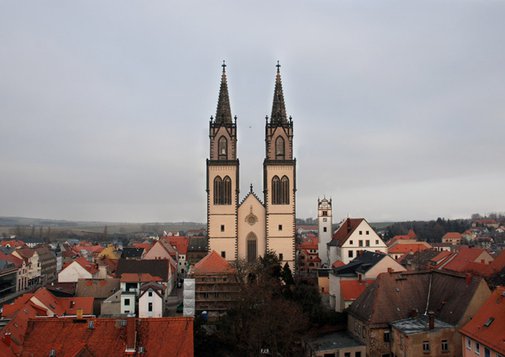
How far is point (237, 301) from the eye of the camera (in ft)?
139

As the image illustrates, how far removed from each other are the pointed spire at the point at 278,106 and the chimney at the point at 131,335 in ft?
122

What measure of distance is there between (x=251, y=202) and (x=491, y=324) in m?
34.0

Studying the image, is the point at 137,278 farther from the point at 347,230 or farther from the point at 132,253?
the point at 132,253

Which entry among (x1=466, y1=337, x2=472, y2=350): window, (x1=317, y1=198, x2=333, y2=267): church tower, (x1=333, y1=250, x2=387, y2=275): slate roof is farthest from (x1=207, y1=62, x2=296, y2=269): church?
(x1=466, y1=337, x2=472, y2=350): window

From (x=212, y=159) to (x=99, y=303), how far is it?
66.1 feet

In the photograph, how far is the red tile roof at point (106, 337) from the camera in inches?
1033

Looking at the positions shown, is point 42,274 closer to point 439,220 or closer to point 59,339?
point 59,339

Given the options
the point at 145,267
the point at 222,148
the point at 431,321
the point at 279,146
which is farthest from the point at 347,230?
the point at 431,321

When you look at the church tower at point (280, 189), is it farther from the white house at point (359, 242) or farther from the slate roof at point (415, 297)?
the slate roof at point (415, 297)

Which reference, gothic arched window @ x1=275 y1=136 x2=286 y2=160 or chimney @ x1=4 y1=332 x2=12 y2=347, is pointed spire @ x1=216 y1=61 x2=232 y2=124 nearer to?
gothic arched window @ x1=275 y1=136 x2=286 y2=160

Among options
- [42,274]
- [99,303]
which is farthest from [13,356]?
[42,274]

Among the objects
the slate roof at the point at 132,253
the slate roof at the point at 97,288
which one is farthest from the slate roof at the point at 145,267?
the slate roof at the point at 132,253

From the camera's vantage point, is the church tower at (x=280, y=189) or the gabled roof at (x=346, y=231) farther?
the gabled roof at (x=346, y=231)

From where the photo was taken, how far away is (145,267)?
2370 inches
